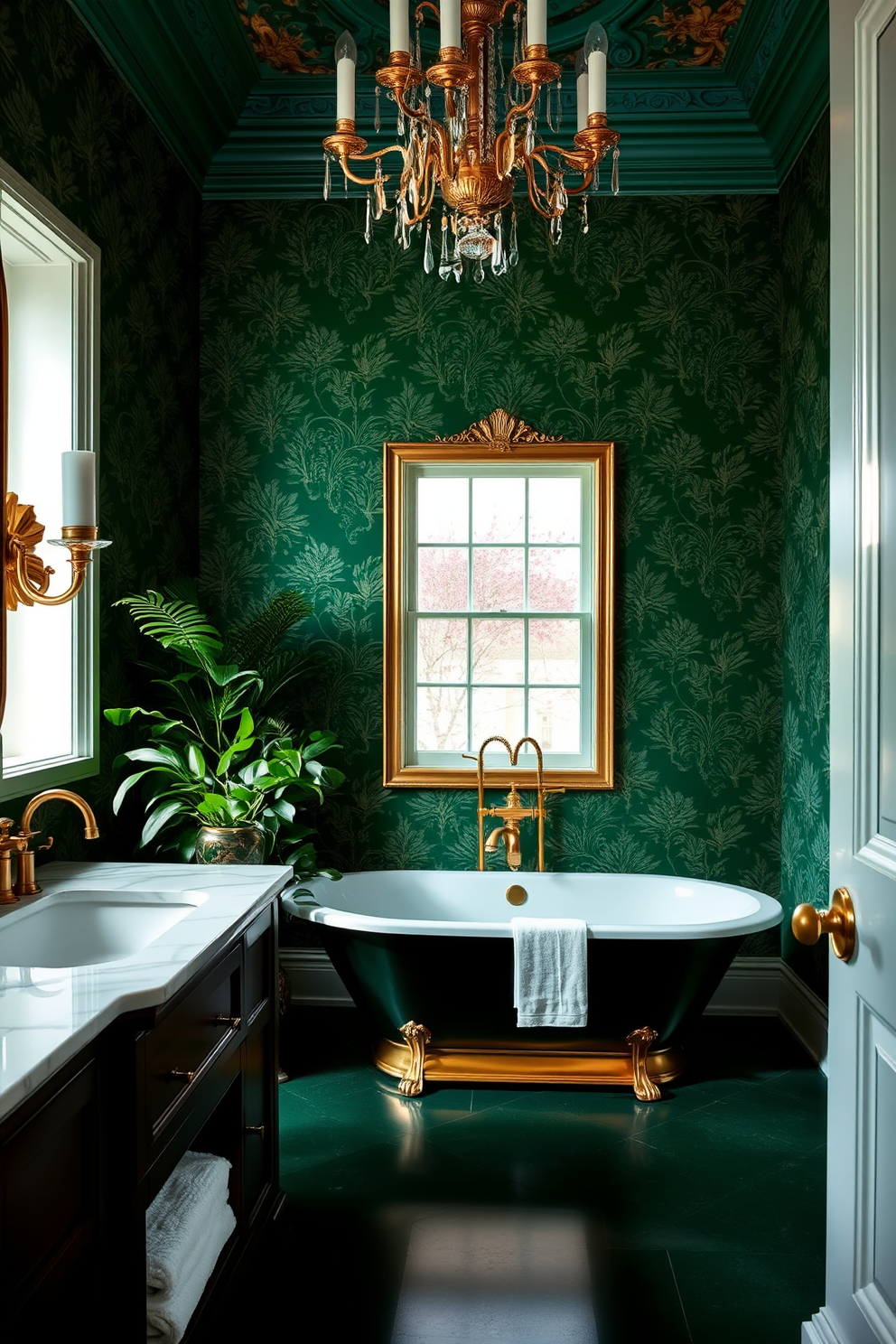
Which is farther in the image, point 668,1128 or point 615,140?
point 668,1128

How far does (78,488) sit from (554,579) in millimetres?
2300

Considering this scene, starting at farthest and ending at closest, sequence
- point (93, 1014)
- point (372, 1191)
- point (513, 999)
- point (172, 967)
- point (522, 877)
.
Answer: point (522, 877) < point (513, 999) < point (372, 1191) < point (172, 967) < point (93, 1014)

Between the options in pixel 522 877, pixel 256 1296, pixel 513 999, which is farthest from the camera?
pixel 522 877

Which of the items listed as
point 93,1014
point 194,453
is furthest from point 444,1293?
point 194,453

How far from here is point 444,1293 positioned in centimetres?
221

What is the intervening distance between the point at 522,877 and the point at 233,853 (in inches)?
45.6

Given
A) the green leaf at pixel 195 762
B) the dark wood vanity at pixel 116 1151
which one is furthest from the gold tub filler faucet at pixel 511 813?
the dark wood vanity at pixel 116 1151

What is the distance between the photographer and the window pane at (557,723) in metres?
4.08

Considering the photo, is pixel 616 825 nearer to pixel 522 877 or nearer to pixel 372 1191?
pixel 522 877

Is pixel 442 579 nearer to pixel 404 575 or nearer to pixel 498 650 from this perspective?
pixel 404 575

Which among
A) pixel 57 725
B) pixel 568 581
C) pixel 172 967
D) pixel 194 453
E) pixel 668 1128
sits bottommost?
pixel 668 1128

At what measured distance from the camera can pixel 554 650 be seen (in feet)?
13.4

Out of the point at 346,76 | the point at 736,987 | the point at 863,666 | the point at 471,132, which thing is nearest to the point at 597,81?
the point at 471,132

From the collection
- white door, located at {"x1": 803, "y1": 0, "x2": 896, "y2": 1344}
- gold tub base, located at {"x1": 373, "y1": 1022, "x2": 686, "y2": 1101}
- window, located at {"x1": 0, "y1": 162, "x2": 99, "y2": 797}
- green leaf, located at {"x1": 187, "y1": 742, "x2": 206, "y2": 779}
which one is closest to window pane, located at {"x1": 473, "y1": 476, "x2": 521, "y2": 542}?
green leaf, located at {"x1": 187, "y1": 742, "x2": 206, "y2": 779}
